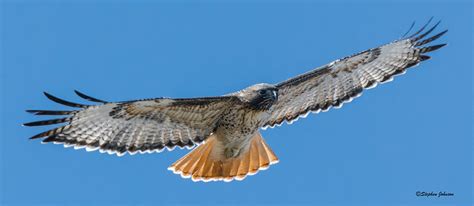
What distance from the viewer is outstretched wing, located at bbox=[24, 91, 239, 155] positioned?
9.52 m

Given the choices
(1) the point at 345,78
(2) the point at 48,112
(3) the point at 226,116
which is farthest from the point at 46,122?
(1) the point at 345,78

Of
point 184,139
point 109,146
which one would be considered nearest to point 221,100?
point 184,139

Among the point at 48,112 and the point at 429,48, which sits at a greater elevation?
the point at 429,48

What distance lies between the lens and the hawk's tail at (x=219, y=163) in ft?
33.4

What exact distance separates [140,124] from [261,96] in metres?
1.40

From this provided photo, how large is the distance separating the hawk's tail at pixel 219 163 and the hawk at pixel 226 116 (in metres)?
0.01

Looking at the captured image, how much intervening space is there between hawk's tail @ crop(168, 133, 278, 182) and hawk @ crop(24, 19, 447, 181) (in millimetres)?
12

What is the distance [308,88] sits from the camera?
34.0 ft

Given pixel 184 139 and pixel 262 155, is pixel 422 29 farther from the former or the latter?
pixel 184 139

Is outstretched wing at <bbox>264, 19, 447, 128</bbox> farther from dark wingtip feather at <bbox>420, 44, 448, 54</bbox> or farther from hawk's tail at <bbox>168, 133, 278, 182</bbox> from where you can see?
hawk's tail at <bbox>168, 133, 278, 182</bbox>

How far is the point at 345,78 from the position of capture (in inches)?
408

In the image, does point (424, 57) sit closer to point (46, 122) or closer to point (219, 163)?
point (219, 163)

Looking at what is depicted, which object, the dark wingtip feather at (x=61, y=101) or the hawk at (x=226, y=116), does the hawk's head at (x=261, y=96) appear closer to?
the hawk at (x=226, y=116)

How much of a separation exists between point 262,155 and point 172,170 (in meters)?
1.07
